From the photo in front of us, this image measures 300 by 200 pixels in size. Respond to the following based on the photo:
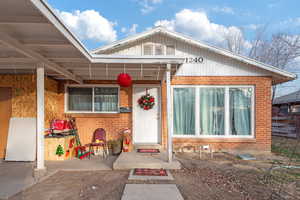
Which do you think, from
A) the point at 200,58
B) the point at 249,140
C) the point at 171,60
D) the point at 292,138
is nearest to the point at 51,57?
the point at 171,60

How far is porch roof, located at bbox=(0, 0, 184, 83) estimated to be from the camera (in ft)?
8.16

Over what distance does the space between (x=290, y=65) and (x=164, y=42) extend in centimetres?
2058

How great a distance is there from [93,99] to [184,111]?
3.56m

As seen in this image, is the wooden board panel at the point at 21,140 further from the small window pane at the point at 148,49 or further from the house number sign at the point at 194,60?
the house number sign at the point at 194,60

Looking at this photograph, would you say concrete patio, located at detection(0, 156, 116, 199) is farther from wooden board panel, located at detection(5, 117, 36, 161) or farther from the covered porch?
the covered porch

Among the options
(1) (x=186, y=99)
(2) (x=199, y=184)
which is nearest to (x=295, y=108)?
(1) (x=186, y=99)

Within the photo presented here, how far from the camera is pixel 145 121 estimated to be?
7.14 metres

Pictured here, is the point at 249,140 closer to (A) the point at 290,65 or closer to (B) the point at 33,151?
(B) the point at 33,151

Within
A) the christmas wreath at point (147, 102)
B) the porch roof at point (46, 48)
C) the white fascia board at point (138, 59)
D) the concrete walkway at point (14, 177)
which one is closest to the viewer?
the porch roof at point (46, 48)

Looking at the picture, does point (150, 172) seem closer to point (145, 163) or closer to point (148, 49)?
point (145, 163)

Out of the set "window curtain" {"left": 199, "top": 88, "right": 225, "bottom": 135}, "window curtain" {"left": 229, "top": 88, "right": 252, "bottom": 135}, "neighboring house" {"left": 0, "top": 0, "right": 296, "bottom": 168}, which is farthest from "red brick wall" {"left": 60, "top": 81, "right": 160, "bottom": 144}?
"window curtain" {"left": 229, "top": 88, "right": 252, "bottom": 135}

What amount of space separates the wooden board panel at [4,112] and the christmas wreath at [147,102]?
14.6 feet

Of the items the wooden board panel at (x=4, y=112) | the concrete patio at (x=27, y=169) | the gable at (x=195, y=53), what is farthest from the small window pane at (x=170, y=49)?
the wooden board panel at (x=4, y=112)

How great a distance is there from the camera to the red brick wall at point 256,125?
6797 millimetres
